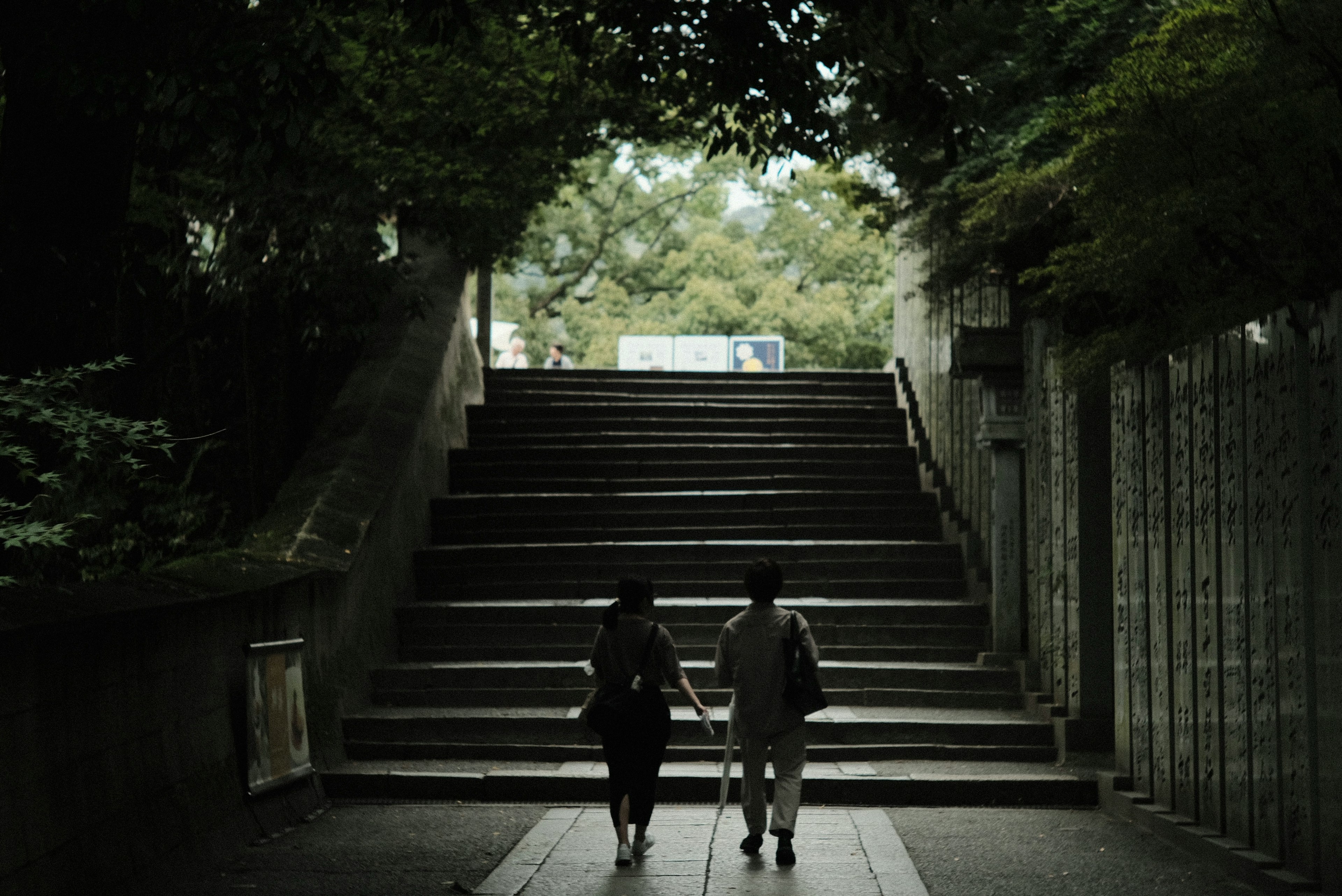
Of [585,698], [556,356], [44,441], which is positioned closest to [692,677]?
[585,698]

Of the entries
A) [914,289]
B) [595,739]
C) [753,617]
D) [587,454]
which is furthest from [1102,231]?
[587,454]

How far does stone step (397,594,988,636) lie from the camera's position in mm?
11531

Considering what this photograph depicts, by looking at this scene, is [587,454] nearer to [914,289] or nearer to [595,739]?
[914,289]

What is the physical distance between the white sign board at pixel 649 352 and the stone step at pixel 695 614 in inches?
740

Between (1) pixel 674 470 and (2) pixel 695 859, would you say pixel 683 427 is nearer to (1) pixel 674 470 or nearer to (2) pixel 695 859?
(1) pixel 674 470

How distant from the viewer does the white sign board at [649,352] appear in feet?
99.5

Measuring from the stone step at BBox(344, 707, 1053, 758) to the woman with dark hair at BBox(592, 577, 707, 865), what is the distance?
265 cm

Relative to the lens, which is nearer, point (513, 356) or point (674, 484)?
point (674, 484)

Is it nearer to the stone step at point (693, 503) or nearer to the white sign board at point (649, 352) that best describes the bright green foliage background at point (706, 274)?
the white sign board at point (649, 352)

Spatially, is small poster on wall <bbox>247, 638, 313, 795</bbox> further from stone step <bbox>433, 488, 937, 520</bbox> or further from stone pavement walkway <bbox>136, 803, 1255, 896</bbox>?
stone step <bbox>433, 488, 937, 520</bbox>

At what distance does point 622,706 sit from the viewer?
271 inches

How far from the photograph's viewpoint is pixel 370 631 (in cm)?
1077

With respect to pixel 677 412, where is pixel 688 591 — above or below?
below

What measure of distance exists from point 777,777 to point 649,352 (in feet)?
78.6
